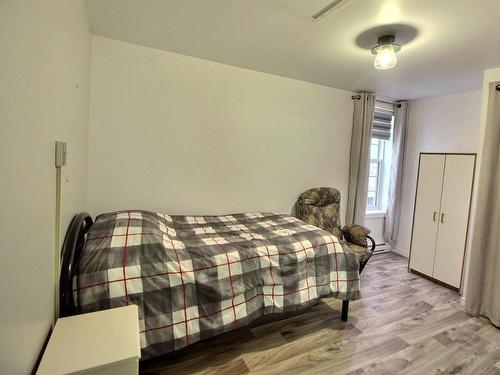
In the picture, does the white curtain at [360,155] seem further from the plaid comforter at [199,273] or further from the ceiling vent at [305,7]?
the ceiling vent at [305,7]

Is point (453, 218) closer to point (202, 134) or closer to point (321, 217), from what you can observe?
point (321, 217)

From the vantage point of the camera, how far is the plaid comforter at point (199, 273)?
1482 millimetres

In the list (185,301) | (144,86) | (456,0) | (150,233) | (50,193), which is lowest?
(185,301)

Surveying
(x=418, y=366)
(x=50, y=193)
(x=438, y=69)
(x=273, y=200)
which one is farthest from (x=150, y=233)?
(x=438, y=69)

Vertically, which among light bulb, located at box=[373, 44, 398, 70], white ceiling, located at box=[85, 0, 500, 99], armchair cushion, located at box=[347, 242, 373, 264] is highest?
white ceiling, located at box=[85, 0, 500, 99]

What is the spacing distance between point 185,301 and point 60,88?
1358 mm

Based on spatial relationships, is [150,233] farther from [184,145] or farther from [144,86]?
[144,86]

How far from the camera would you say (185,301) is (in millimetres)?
1611

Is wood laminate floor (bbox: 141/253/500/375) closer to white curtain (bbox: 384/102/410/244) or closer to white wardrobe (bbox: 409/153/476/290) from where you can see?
white wardrobe (bbox: 409/153/476/290)

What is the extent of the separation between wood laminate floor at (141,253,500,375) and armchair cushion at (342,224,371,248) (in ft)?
2.06

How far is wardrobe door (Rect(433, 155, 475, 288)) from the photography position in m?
3.00

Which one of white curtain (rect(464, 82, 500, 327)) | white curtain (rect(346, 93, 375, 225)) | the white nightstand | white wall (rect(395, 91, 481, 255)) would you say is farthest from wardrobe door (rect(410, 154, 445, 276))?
the white nightstand

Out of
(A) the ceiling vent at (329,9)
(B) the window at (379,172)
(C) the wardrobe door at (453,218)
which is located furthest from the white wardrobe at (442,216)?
(A) the ceiling vent at (329,9)

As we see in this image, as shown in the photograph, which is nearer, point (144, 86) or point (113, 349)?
point (113, 349)
